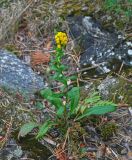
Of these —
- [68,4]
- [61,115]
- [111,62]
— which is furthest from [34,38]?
[61,115]

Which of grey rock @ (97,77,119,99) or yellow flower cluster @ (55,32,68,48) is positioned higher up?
yellow flower cluster @ (55,32,68,48)

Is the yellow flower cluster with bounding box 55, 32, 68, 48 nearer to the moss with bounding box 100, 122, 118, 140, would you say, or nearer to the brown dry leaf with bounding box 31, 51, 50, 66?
the moss with bounding box 100, 122, 118, 140

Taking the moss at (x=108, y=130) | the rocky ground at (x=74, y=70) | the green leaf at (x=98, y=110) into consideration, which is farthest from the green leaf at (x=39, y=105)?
the moss at (x=108, y=130)

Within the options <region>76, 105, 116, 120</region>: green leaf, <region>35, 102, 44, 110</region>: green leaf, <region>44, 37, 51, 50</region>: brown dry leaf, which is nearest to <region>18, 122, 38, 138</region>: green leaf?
<region>35, 102, 44, 110</region>: green leaf

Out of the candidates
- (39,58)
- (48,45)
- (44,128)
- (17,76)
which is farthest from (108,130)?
(48,45)

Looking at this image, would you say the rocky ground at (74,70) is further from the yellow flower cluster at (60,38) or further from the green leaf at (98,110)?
the yellow flower cluster at (60,38)

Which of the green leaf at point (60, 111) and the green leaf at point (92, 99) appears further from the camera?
the green leaf at point (92, 99)
